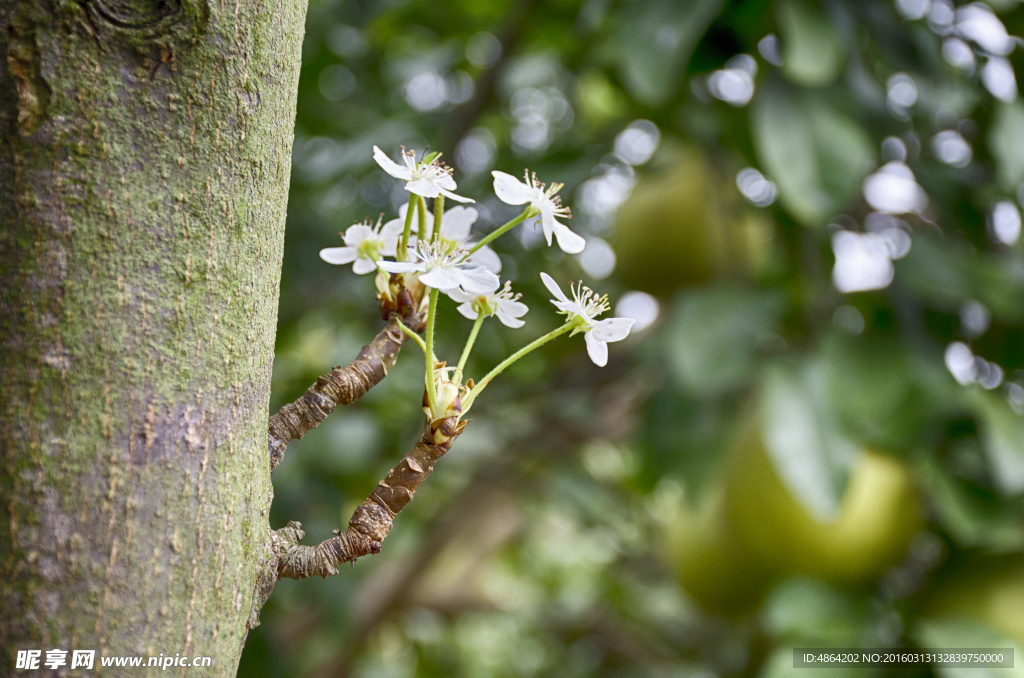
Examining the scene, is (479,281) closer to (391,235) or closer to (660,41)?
(391,235)

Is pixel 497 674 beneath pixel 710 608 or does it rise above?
beneath

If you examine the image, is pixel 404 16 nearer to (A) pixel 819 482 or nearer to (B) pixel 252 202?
(A) pixel 819 482

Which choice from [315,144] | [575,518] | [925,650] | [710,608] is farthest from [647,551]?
[315,144]

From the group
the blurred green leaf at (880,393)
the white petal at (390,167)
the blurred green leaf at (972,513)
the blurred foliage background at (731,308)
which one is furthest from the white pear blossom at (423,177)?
the blurred green leaf at (972,513)

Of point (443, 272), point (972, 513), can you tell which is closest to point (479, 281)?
point (443, 272)

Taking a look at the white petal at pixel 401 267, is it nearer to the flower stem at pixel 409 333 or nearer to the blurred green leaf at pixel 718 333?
the flower stem at pixel 409 333

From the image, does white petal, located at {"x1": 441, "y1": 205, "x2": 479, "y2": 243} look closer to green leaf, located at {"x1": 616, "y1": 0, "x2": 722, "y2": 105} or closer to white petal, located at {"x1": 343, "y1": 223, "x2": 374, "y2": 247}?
white petal, located at {"x1": 343, "y1": 223, "x2": 374, "y2": 247}
